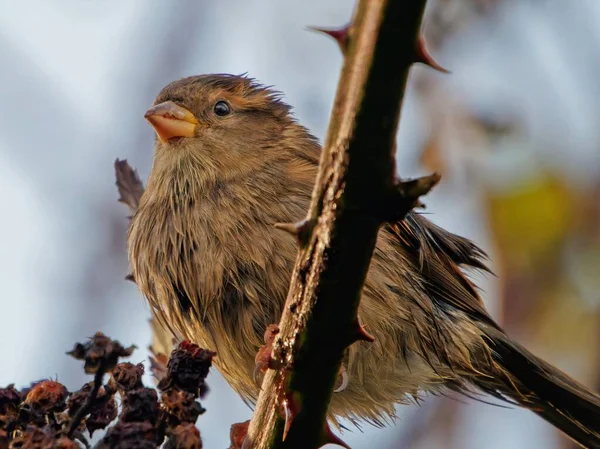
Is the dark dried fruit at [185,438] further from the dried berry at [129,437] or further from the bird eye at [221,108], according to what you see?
the bird eye at [221,108]

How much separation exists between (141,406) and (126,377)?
0.14m

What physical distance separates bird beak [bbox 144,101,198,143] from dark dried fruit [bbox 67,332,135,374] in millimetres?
2088

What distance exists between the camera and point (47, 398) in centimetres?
217

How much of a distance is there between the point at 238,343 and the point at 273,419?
1.20 m

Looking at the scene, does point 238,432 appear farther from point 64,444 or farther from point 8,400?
point 64,444

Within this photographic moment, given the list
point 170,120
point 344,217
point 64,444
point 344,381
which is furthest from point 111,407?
point 170,120

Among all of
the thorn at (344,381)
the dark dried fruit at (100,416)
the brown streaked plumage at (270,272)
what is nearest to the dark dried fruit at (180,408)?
the dark dried fruit at (100,416)

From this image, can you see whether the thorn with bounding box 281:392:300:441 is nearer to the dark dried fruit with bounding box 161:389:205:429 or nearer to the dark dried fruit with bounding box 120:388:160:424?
the dark dried fruit with bounding box 161:389:205:429

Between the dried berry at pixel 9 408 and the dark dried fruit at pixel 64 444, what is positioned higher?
the dried berry at pixel 9 408

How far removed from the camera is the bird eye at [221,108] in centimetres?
424

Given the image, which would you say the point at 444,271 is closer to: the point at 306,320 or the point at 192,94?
the point at 192,94

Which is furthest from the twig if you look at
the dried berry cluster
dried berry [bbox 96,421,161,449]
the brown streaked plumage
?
the brown streaked plumage

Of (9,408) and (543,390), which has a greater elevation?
(543,390)

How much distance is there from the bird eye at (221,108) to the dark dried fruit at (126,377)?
2.20m
